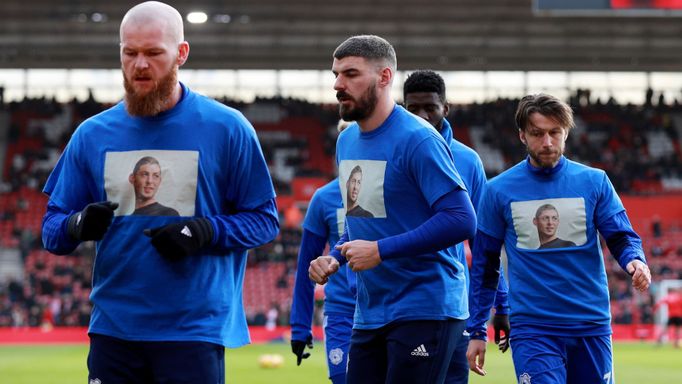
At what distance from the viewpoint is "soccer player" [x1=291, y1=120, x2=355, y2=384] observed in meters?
8.38

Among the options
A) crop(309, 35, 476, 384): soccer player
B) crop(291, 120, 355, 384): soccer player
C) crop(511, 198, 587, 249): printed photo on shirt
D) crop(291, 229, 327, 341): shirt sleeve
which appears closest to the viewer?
crop(309, 35, 476, 384): soccer player

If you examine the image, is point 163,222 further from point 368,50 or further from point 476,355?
point 476,355

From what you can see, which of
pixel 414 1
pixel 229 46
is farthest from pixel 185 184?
pixel 229 46

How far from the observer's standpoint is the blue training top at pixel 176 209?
4.70 m

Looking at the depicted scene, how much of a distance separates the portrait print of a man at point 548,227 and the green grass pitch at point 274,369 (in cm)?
976

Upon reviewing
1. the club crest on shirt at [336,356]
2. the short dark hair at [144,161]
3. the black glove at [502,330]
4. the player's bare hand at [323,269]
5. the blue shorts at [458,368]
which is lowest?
the club crest on shirt at [336,356]

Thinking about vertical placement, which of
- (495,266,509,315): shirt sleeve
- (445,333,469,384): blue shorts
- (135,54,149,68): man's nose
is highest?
(135,54,149,68): man's nose

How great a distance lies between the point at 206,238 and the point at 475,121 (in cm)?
4530

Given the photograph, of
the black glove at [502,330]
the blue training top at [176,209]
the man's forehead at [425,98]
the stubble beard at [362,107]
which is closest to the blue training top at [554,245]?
the black glove at [502,330]

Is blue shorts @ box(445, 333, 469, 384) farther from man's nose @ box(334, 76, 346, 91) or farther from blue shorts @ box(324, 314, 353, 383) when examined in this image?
man's nose @ box(334, 76, 346, 91)

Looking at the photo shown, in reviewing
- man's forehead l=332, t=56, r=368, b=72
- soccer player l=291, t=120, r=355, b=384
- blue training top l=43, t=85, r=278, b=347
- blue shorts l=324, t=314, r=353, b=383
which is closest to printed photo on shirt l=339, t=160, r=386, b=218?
man's forehead l=332, t=56, r=368, b=72

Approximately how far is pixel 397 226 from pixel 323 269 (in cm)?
40

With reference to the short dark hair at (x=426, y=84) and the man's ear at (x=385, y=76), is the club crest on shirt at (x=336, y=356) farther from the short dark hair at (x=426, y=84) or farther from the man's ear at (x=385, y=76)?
the man's ear at (x=385, y=76)

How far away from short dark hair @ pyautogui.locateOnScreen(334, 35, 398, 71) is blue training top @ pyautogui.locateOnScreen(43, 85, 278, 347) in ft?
2.58
